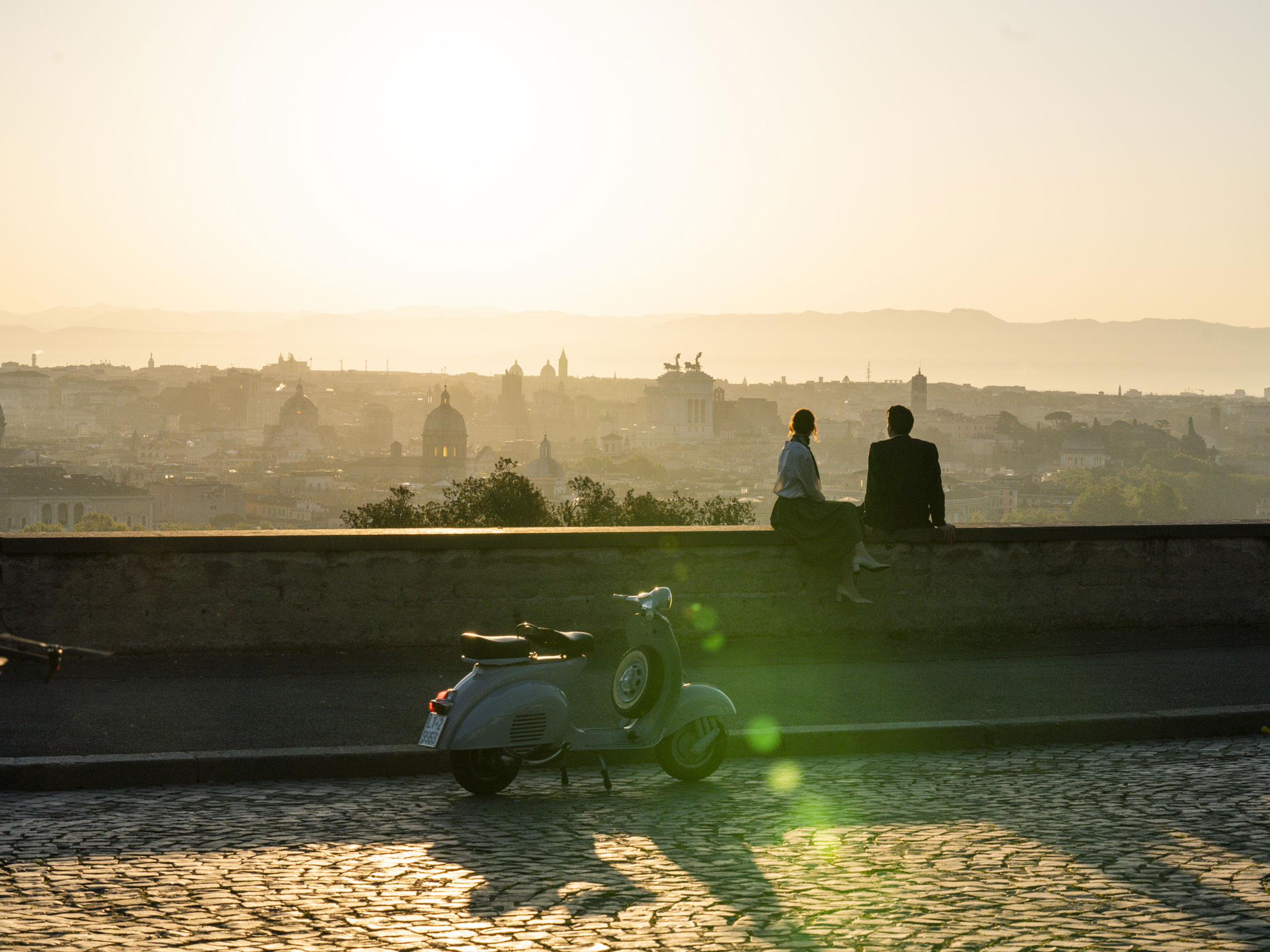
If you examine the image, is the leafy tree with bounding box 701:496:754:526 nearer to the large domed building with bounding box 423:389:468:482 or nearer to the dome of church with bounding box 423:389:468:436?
the large domed building with bounding box 423:389:468:482

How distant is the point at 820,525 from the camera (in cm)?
1060

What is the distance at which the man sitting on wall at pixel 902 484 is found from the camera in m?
10.8

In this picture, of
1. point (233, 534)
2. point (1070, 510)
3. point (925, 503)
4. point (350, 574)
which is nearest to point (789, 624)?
point (925, 503)

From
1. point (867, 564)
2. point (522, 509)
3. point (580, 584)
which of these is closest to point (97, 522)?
point (522, 509)

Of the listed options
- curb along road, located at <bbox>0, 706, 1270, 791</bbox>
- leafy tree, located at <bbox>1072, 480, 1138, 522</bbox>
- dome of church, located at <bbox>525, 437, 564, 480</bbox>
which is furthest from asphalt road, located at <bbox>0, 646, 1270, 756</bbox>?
dome of church, located at <bbox>525, 437, 564, 480</bbox>

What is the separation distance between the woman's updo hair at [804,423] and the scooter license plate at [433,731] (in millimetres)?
4230

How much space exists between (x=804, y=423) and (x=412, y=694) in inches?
133

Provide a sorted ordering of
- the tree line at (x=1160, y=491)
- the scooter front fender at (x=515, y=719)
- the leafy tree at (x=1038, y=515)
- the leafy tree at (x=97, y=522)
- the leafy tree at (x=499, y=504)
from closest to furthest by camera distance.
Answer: the scooter front fender at (x=515, y=719), the leafy tree at (x=499, y=504), the leafy tree at (x=97, y=522), the tree line at (x=1160, y=491), the leafy tree at (x=1038, y=515)

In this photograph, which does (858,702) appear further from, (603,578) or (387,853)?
(387,853)

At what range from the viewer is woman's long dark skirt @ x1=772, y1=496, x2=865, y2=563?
34.6 ft

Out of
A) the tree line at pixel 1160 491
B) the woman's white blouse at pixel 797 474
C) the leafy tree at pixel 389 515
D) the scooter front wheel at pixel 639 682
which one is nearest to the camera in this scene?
the scooter front wheel at pixel 639 682

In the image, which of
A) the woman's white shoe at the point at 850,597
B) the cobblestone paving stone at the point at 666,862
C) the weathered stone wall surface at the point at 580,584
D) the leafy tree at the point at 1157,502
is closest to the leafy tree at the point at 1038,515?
the leafy tree at the point at 1157,502

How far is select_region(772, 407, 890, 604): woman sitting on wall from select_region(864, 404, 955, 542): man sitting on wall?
30 centimetres

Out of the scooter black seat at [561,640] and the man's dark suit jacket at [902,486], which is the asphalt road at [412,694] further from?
the man's dark suit jacket at [902,486]
